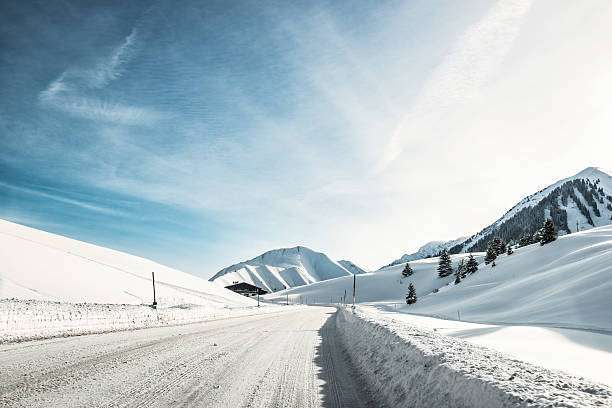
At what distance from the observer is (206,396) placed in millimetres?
4719

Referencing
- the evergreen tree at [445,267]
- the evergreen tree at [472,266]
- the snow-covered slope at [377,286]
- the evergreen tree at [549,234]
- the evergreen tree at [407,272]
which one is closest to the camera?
the evergreen tree at [549,234]

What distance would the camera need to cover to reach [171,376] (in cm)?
573

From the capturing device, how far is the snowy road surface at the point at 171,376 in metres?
4.53

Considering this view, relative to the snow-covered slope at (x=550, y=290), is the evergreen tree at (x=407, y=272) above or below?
below

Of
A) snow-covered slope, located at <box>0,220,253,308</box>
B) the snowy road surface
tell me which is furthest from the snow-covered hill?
snow-covered slope, located at <box>0,220,253,308</box>

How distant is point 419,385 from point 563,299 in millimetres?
31596

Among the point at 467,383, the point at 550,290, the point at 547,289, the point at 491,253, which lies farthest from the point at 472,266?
the point at 467,383

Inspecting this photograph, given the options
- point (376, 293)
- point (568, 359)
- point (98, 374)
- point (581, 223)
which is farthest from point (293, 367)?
point (581, 223)

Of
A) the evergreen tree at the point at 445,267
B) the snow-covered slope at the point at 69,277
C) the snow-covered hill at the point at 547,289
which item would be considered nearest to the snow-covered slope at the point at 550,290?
the snow-covered hill at the point at 547,289

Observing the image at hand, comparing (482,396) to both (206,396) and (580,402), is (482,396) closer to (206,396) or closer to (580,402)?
(580,402)

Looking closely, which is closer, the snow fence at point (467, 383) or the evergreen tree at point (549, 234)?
the snow fence at point (467, 383)

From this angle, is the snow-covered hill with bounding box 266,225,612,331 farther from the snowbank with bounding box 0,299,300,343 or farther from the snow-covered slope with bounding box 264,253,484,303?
the snow-covered slope with bounding box 264,253,484,303

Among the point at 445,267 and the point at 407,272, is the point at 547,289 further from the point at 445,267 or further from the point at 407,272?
the point at 407,272

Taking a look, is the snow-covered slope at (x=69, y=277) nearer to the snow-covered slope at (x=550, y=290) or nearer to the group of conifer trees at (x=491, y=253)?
the snow-covered slope at (x=550, y=290)
